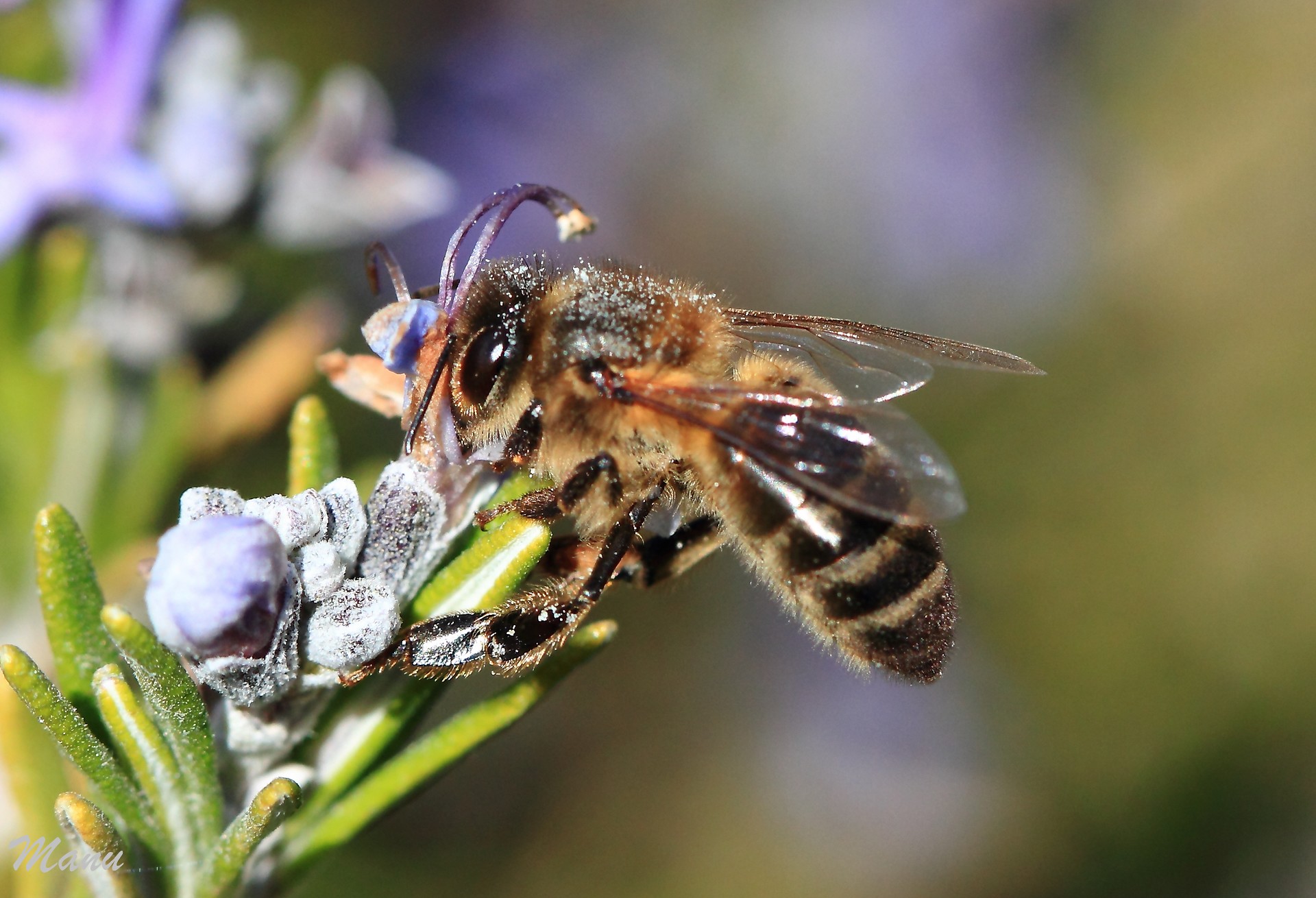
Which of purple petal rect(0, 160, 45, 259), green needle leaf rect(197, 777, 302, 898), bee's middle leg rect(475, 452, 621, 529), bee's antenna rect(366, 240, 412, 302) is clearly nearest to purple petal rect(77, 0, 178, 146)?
purple petal rect(0, 160, 45, 259)

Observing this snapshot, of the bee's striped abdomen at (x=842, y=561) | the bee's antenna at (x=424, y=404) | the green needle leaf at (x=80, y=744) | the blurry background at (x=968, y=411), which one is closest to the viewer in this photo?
the green needle leaf at (x=80, y=744)

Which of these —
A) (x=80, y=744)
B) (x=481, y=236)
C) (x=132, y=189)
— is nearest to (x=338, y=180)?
(x=132, y=189)

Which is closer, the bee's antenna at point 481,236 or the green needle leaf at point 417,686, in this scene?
the green needle leaf at point 417,686

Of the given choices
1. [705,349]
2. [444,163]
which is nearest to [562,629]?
[705,349]

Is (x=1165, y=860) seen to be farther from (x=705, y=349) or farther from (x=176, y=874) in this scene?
(x=176, y=874)

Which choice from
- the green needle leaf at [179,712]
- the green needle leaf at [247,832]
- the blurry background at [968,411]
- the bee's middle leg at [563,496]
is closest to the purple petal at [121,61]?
the bee's middle leg at [563,496]

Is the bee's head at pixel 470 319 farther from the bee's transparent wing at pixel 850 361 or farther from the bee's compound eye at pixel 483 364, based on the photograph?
the bee's transparent wing at pixel 850 361
